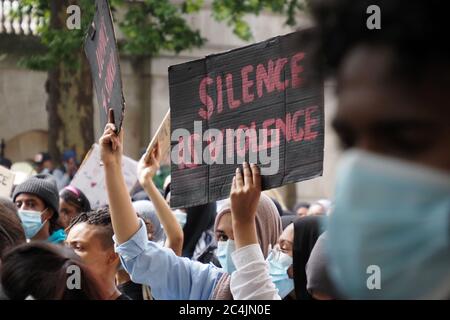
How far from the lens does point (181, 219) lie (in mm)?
7301

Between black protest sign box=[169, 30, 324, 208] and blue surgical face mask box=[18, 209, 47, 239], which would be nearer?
black protest sign box=[169, 30, 324, 208]

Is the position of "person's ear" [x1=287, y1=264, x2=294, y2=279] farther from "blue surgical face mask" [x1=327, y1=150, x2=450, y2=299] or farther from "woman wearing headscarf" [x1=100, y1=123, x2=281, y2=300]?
"blue surgical face mask" [x1=327, y1=150, x2=450, y2=299]

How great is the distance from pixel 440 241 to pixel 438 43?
0.95ft

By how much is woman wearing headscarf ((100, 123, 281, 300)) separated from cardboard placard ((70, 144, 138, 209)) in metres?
3.80

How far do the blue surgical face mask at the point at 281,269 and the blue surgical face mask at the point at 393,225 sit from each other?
2.97m

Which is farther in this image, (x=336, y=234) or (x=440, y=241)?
(x=336, y=234)

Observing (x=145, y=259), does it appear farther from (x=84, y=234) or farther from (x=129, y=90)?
(x=129, y=90)

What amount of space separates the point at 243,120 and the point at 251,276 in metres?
0.70

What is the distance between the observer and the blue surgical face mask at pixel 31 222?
6.50 m

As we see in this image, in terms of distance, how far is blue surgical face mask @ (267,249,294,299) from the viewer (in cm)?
479

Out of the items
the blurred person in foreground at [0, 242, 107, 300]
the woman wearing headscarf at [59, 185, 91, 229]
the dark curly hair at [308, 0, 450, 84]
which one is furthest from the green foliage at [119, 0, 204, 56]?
the dark curly hair at [308, 0, 450, 84]

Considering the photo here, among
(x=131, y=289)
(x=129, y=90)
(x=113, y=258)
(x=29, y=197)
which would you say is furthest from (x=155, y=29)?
(x=113, y=258)
